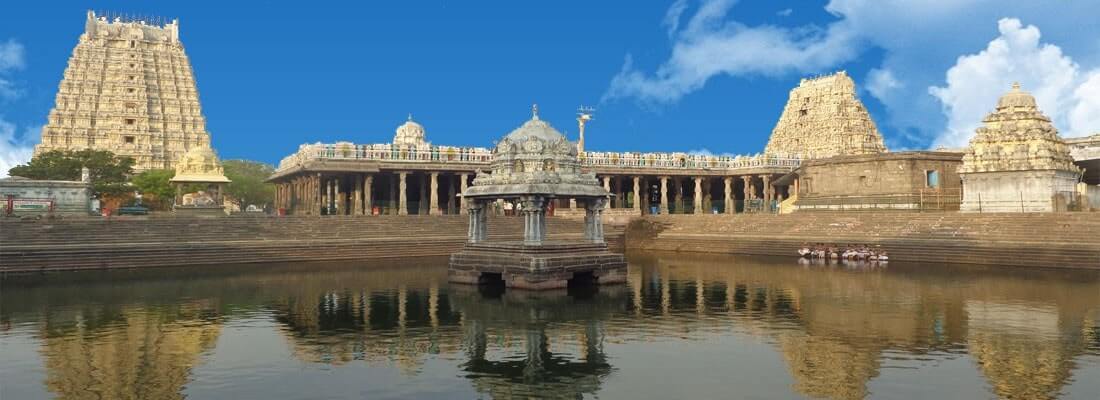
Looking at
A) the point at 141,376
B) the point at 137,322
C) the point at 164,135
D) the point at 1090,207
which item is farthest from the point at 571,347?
the point at 164,135

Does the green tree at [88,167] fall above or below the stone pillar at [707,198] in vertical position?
above

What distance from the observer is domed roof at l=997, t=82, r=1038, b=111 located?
40594 mm

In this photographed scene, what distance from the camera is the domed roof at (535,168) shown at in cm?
2652

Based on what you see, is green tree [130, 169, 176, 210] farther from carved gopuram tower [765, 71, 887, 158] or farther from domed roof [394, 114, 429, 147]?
carved gopuram tower [765, 71, 887, 158]

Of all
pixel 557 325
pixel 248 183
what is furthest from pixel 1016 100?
pixel 248 183

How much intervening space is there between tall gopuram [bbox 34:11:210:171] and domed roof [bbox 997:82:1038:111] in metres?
72.0

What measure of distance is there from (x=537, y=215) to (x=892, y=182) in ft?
93.4

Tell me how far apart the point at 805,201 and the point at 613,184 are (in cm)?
2370

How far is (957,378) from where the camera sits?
41.8 ft

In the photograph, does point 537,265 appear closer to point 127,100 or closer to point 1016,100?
point 1016,100

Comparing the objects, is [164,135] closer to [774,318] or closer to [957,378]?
[774,318]

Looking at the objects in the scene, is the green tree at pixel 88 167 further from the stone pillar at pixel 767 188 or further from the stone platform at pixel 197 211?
the stone pillar at pixel 767 188

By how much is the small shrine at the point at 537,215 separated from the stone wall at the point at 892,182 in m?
25.2

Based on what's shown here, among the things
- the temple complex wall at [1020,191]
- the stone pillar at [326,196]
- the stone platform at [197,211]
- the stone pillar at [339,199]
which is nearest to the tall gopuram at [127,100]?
the stone pillar at [326,196]
